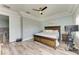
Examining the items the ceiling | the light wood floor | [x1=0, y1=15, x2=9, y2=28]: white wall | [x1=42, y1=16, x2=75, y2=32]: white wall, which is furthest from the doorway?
[x1=42, y1=16, x2=75, y2=32]: white wall

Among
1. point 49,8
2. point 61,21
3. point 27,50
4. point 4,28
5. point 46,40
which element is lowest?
point 27,50

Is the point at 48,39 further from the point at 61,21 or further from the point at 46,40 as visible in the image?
the point at 61,21

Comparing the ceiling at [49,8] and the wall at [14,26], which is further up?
the ceiling at [49,8]

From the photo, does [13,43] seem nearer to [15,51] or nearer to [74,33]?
[15,51]

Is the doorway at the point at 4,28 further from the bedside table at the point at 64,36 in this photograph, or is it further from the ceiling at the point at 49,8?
the bedside table at the point at 64,36

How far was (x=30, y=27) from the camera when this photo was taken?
78.7 inches

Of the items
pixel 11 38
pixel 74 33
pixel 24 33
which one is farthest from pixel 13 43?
pixel 74 33

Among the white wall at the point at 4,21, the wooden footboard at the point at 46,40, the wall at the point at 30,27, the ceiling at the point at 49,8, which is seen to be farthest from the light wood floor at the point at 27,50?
the ceiling at the point at 49,8

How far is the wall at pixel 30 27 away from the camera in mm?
1991

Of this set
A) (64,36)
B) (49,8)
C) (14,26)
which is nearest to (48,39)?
(64,36)

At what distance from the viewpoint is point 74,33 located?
186 cm

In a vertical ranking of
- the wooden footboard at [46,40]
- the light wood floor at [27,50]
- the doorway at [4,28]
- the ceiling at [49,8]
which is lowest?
the light wood floor at [27,50]

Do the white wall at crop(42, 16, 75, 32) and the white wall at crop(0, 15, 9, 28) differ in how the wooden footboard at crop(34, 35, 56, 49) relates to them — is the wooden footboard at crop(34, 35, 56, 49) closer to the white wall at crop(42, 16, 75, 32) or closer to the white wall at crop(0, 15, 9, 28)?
the white wall at crop(42, 16, 75, 32)
